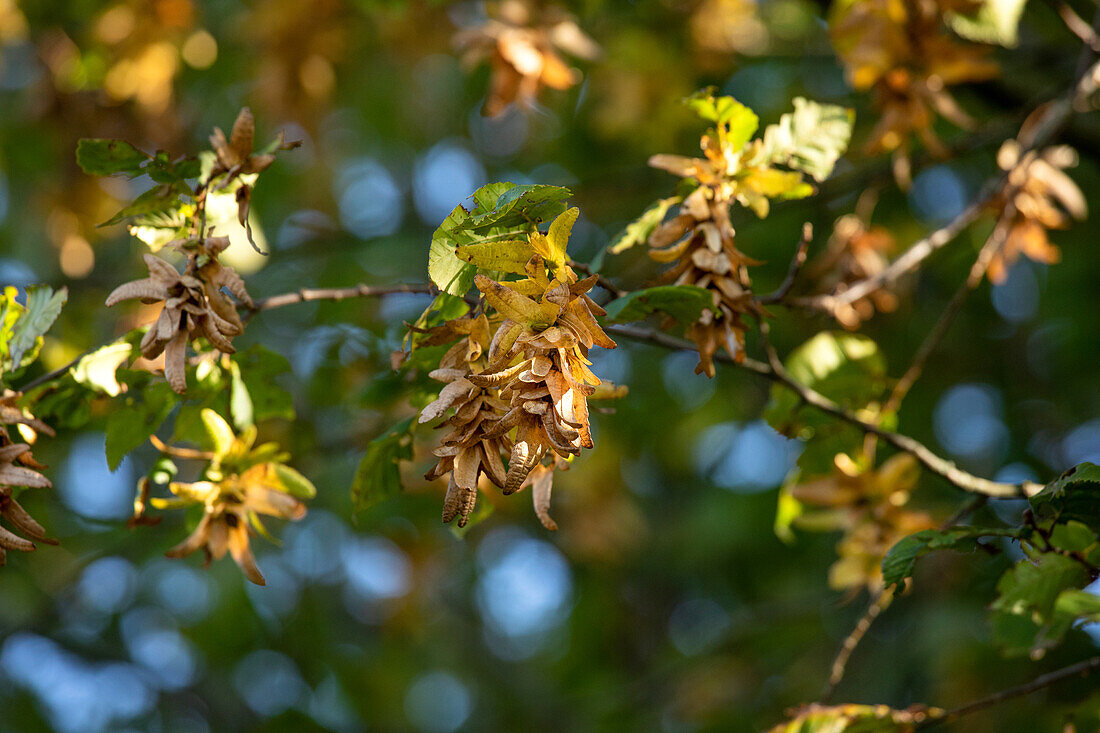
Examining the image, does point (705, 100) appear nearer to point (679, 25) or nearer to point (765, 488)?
point (679, 25)

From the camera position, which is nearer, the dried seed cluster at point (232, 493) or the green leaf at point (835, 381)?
the dried seed cluster at point (232, 493)

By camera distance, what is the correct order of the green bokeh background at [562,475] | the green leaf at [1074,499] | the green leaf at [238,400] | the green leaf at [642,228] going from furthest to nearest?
1. the green bokeh background at [562,475]
2. the green leaf at [238,400]
3. the green leaf at [642,228]
4. the green leaf at [1074,499]

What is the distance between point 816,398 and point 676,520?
130 inches

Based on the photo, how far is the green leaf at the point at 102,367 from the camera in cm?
122

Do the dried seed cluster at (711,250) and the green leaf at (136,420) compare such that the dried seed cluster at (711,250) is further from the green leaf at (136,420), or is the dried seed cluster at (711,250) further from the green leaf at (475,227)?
the green leaf at (136,420)

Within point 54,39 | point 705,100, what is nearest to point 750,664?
point 705,100

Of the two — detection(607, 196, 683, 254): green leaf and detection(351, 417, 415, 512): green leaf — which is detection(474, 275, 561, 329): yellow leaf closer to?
detection(607, 196, 683, 254): green leaf

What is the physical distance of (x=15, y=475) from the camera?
1.06m

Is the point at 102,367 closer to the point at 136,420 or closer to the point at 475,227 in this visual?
the point at 136,420

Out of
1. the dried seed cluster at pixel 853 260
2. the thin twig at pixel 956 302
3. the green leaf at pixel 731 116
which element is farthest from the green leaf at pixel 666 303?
the dried seed cluster at pixel 853 260

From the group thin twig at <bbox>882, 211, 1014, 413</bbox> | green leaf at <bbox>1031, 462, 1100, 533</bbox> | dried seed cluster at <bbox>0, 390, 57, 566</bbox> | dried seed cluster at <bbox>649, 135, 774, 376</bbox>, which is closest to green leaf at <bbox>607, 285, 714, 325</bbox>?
dried seed cluster at <bbox>649, 135, 774, 376</bbox>

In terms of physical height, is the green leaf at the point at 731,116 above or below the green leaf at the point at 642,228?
above

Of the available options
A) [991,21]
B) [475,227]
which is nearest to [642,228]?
[475,227]

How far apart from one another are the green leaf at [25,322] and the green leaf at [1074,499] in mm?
1366
